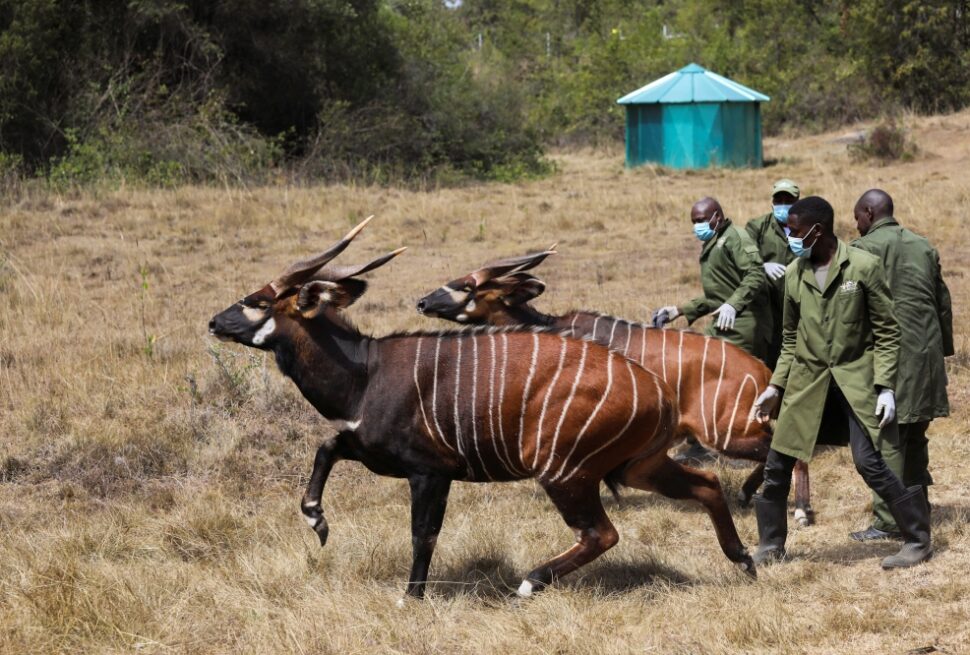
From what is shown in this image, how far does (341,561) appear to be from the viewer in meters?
6.57

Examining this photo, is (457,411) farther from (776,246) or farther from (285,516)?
(776,246)

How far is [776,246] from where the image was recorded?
8805 millimetres

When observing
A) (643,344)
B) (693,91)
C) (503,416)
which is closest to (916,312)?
(643,344)

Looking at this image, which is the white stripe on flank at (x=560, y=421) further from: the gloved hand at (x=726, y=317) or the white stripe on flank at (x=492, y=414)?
the gloved hand at (x=726, y=317)

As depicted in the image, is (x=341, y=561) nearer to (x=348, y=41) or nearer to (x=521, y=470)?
(x=521, y=470)

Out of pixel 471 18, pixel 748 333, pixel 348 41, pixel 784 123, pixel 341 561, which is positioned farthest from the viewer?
pixel 471 18

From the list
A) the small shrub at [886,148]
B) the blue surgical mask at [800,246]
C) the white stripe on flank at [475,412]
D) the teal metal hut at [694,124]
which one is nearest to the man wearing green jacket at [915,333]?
the blue surgical mask at [800,246]

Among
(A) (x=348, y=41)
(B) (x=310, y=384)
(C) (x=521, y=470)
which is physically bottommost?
(C) (x=521, y=470)

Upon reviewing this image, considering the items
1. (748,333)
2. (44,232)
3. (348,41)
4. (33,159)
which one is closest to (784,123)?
(348,41)

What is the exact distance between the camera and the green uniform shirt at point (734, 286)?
830 centimetres

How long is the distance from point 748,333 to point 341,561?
10.8ft

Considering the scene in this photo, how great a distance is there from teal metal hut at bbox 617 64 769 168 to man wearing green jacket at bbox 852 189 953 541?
66.1 ft

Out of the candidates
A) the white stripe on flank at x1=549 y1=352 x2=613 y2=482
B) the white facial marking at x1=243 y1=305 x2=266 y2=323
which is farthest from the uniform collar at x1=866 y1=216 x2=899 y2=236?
the white facial marking at x1=243 y1=305 x2=266 y2=323

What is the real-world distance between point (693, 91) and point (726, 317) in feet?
67.0
